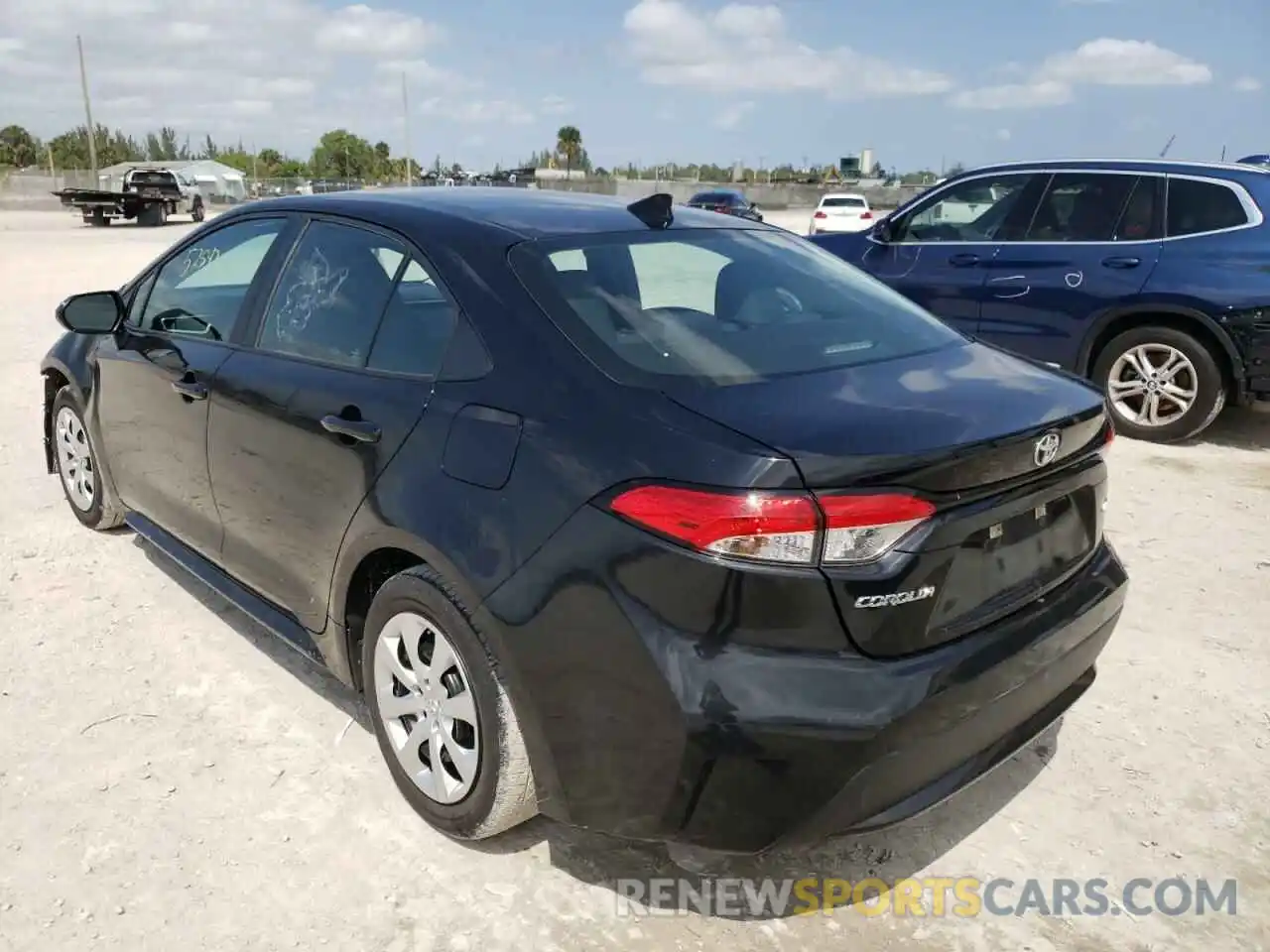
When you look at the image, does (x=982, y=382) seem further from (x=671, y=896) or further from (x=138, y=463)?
(x=138, y=463)

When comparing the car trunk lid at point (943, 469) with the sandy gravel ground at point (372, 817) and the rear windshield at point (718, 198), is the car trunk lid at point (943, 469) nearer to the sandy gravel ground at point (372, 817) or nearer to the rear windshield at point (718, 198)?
the sandy gravel ground at point (372, 817)

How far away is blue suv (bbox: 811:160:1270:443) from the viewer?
6309 millimetres

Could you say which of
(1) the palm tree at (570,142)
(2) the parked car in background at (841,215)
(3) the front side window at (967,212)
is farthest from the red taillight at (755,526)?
(1) the palm tree at (570,142)

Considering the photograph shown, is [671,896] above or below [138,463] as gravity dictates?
below

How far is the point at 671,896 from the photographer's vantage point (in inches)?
98.2

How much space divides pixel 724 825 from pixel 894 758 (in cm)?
37

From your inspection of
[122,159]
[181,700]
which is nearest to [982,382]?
[181,700]

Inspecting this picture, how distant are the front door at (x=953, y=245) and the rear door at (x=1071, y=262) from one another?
0.42 feet

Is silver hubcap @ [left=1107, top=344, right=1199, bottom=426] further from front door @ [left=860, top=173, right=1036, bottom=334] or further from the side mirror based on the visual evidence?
the side mirror

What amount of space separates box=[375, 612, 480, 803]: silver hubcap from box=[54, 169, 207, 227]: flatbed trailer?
33.0m

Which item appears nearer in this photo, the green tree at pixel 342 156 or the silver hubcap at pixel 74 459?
the silver hubcap at pixel 74 459

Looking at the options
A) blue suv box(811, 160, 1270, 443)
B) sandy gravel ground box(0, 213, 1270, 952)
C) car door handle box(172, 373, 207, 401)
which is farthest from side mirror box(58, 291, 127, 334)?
blue suv box(811, 160, 1270, 443)

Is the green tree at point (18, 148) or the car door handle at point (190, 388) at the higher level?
the green tree at point (18, 148)

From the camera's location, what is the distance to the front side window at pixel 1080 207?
682 centimetres
